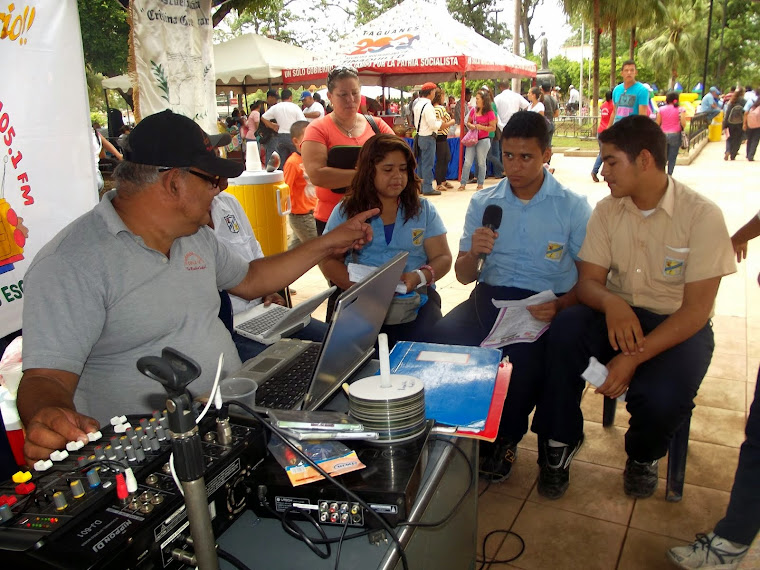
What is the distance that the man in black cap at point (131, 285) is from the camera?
1.53 metres

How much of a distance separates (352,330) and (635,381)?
4.58ft

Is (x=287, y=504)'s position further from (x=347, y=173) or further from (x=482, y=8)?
(x=482, y=8)

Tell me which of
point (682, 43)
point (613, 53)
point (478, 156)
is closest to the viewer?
point (478, 156)

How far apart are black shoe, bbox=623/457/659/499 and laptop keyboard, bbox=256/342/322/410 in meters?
1.55

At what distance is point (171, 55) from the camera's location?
9.57 ft

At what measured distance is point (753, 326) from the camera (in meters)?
4.13

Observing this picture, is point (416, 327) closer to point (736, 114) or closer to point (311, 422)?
point (311, 422)

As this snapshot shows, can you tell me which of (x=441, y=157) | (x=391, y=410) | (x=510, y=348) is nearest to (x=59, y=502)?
(x=391, y=410)

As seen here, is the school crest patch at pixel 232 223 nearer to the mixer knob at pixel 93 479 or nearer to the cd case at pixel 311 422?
the cd case at pixel 311 422

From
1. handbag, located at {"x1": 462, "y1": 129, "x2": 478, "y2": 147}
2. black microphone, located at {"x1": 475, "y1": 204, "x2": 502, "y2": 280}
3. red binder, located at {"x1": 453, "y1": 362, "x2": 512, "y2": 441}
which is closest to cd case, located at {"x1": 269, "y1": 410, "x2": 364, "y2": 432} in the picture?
red binder, located at {"x1": 453, "y1": 362, "x2": 512, "y2": 441}

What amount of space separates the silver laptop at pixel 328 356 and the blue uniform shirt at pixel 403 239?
116cm

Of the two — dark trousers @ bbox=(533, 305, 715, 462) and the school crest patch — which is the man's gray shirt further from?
dark trousers @ bbox=(533, 305, 715, 462)

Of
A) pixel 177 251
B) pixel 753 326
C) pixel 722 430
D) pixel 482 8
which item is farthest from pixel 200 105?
pixel 482 8

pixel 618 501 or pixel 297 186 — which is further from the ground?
pixel 297 186
